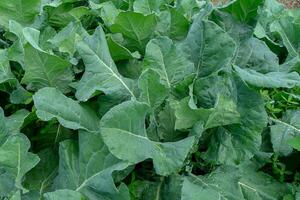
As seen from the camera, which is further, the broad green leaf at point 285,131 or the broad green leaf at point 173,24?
the broad green leaf at point 173,24

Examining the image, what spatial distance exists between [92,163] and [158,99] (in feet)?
1.01

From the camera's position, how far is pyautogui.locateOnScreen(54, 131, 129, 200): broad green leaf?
1.69 metres

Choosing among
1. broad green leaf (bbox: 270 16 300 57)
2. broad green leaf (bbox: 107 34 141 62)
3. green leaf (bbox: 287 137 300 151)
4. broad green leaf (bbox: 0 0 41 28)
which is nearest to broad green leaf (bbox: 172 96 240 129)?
green leaf (bbox: 287 137 300 151)

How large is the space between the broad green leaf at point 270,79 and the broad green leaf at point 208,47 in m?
0.08

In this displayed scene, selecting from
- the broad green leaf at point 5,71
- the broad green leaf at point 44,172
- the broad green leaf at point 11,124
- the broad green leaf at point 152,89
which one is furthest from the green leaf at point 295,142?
the broad green leaf at point 5,71

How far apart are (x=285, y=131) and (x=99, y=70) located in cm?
72

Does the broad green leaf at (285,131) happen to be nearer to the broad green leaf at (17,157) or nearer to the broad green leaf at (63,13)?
the broad green leaf at (17,157)

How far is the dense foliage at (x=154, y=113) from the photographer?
1729 millimetres

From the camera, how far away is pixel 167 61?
1.92 meters

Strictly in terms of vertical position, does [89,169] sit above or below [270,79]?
below

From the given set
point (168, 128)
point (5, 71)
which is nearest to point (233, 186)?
point (168, 128)

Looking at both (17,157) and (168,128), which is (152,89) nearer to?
(168,128)

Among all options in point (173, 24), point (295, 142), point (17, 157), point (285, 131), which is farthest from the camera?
point (173, 24)

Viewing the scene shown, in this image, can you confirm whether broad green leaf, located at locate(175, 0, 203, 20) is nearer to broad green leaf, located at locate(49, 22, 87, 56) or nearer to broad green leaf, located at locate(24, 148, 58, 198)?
broad green leaf, located at locate(49, 22, 87, 56)
